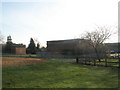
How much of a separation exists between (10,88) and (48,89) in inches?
56.1

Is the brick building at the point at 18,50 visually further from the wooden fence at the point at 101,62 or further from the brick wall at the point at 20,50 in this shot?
the wooden fence at the point at 101,62

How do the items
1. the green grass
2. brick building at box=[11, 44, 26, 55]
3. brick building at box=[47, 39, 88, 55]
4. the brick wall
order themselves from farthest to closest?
the brick wall < brick building at box=[11, 44, 26, 55] < brick building at box=[47, 39, 88, 55] < the green grass

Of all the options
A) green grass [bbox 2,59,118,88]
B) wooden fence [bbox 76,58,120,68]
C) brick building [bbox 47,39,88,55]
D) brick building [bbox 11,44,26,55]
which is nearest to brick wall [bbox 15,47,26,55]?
brick building [bbox 11,44,26,55]

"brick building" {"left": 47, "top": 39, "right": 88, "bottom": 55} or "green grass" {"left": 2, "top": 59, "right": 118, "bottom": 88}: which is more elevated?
"brick building" {"left": 47, "top": 39, "right": 88, "bottom": 55}

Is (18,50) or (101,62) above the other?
(18,50)

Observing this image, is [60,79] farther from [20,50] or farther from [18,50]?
[20,50]

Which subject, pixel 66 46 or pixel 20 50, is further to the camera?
pixel 20 50

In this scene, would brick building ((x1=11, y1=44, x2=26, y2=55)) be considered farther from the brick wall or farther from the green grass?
the green grass

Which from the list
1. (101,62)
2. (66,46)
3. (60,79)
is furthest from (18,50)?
(60,79)

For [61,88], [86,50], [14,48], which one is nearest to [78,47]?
[86,50]

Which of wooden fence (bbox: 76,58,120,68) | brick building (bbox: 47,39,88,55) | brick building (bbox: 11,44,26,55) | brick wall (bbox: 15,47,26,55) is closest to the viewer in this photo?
wooden fence (bbox: 76,58,120,68)

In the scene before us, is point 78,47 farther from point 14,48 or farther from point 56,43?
point 14,48

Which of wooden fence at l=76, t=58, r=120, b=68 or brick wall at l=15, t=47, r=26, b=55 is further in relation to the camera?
brick wall at l=15, t=47, r=26, b=55

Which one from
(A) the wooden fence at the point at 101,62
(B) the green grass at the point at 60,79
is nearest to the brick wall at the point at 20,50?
(A) the wooden fence at the point at 101,62
